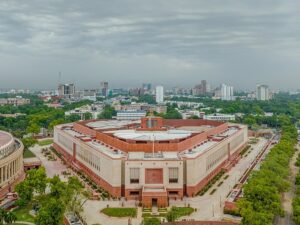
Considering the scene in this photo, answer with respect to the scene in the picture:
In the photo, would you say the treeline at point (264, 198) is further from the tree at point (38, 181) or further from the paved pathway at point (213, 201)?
the tree at point (38, 181)

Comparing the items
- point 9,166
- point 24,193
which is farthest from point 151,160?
point 9,166

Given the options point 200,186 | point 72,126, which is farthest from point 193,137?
point 72,126

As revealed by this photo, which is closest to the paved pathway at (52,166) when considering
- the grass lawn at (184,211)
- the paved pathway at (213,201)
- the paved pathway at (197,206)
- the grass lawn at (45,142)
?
the grass lawn at (45,142)

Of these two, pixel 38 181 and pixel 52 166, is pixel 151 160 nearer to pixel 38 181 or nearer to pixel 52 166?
pixel 38 181

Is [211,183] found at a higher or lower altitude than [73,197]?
lower

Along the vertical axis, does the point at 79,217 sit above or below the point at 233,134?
below

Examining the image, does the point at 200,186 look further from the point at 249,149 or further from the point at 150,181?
the point at 249,149

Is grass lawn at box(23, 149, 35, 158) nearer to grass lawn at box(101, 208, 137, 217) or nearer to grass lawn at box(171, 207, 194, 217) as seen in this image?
grass lawn at box(101, 208, 137, 217)
